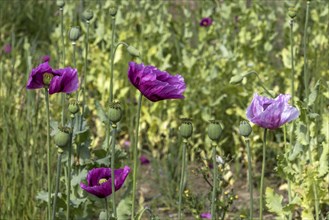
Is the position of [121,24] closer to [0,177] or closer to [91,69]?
[91,69]

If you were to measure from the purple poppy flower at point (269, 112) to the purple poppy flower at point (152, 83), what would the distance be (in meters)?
0.17

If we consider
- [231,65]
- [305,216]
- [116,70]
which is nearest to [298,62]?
[231,65]

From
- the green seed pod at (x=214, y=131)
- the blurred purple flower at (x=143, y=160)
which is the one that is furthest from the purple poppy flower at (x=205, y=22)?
the green seed pod at (x=214, y=131)

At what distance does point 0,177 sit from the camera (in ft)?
9.11

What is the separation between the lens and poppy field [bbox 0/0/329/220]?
90.6 inches

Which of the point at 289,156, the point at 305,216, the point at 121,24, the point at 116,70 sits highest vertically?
the point at 121,24

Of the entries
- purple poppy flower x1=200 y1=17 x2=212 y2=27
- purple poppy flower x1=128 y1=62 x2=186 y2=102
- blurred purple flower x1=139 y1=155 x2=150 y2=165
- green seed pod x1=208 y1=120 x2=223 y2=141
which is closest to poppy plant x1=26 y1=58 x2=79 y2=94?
purple poppy flower x1=128 y1=62 x2=186 y2=102

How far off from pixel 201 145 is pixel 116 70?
2.17 ft

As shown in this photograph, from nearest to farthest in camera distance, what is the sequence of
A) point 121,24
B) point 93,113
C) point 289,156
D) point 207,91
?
point 289,156, point 207,91, point 93,113, point 121,24

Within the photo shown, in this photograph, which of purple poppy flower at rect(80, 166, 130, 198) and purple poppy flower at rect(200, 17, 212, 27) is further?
purple poppy flower at rect(200, 17, 212, 27)

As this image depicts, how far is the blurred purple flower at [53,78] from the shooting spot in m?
1.75

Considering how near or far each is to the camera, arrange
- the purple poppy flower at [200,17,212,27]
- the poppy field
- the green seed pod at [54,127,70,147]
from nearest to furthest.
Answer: the green seed pod at [54,127,70,147]
the poppy field
the purple poppy flower at [200,17,212,27]

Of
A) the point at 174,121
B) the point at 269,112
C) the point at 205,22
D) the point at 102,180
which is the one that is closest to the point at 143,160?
the point at 174,121

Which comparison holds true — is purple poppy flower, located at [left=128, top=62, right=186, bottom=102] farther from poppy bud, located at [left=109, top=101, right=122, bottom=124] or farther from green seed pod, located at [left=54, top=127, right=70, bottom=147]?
green seed pod, located at [left=54, top=127, right=70, bottom=147]
